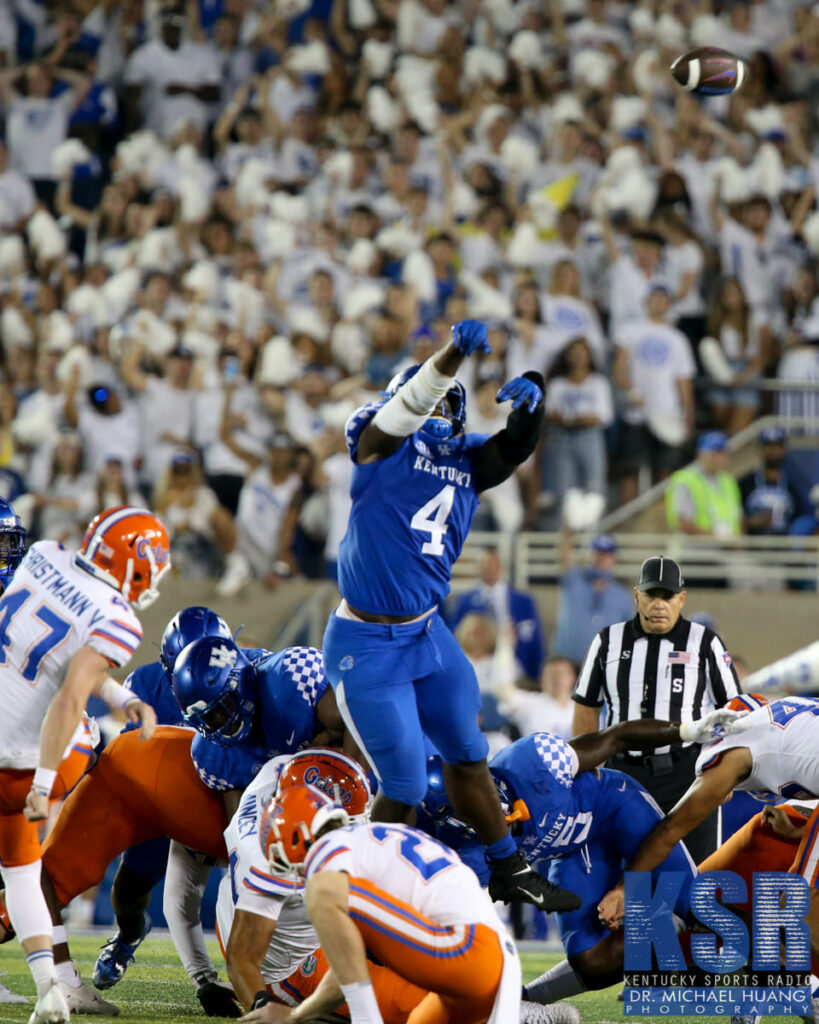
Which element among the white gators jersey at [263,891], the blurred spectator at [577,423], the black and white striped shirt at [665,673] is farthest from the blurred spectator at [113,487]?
the white gators jersey at [263,891]

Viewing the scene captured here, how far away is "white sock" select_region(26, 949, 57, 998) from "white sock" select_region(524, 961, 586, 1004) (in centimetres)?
162

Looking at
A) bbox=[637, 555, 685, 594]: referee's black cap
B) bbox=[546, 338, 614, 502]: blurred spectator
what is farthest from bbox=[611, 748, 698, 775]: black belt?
bbox=[546, 338, 614, 502]: blurred spectator

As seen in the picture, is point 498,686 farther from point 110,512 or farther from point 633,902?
point 110,512

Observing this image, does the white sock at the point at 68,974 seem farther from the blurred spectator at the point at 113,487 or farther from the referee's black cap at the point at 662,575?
the blurred spectator at the point at 113,487

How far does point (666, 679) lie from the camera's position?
563 centimetres

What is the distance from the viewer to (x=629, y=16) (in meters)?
12.2

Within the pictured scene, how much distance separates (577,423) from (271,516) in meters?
2.02

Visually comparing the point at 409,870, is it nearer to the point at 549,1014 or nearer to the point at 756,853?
the point at 549,1014

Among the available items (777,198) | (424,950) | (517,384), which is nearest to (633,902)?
(424,950)

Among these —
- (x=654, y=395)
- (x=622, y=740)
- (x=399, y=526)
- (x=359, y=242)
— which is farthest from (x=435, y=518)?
(x=359, y=242)

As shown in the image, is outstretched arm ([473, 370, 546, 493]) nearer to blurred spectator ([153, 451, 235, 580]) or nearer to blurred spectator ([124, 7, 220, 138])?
blurred spectator ([153, 451, 235, 580])

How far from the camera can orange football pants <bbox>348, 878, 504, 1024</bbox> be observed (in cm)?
369

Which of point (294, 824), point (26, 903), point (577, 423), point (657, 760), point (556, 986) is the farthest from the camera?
point (577, 423)

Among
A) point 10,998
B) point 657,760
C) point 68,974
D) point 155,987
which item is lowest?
point 155,987
